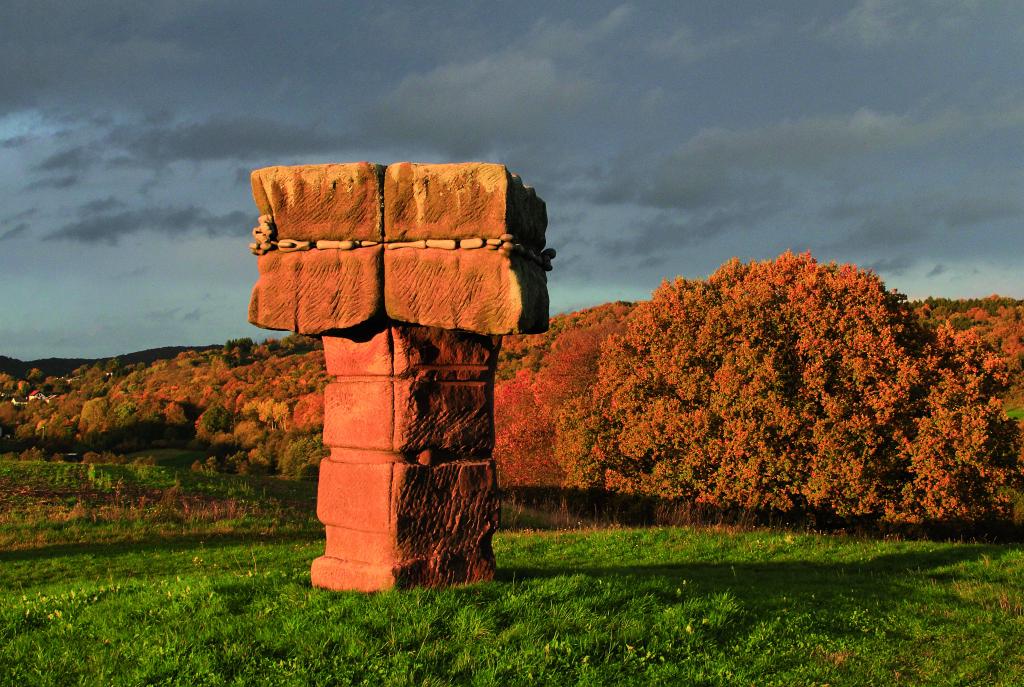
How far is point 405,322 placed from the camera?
23.7 feet

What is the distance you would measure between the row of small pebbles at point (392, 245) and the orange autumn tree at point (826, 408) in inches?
625

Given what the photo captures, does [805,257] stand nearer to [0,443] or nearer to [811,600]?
[811,600]

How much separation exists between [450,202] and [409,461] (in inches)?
94.4

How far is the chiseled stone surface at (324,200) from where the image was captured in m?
7.24

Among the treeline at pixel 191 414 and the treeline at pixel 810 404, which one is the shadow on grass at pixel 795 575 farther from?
the treeline at pixel 191 414

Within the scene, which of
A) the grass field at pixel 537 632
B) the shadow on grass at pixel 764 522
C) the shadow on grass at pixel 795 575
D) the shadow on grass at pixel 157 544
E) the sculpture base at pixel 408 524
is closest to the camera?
the grass field at pixel 537 632

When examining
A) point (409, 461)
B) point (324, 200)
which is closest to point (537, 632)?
point (409, 461)

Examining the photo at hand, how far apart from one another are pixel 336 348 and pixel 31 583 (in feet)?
29.3

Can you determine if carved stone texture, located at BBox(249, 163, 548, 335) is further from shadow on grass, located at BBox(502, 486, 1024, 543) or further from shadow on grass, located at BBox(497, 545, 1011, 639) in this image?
shadow on grass, located at BBox(502, 486, 1024, 543)

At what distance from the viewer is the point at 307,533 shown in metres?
18.6

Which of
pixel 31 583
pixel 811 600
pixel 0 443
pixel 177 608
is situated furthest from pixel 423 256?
pixel 0 443

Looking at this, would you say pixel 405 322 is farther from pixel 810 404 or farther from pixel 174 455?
pixel 174 455

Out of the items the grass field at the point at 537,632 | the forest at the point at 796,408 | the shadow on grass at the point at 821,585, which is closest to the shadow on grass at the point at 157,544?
the grass field at the point at 537,632

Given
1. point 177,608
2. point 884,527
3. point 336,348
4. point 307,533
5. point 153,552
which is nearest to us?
point 177,608
